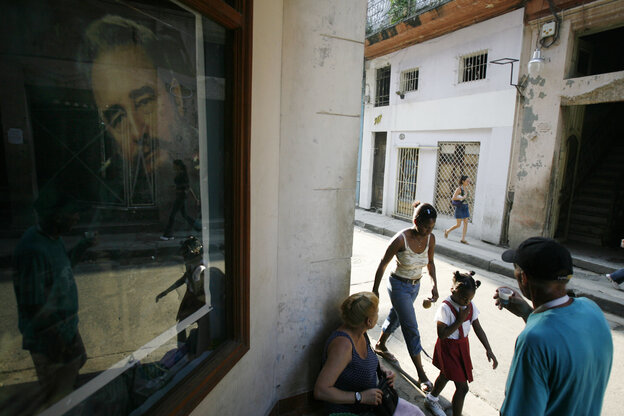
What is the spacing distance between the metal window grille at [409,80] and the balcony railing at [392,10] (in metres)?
1.58

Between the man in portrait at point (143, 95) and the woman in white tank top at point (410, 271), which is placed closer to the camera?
the man in portrait at point (143, 95)

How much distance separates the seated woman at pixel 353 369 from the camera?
2287 mm

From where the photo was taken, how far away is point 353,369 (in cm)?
244

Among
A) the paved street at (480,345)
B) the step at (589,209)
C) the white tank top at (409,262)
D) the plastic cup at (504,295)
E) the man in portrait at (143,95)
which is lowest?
the paved street at (480,345)

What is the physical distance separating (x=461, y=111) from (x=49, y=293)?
33.1 feet

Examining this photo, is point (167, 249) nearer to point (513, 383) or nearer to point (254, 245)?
point (254, 245)

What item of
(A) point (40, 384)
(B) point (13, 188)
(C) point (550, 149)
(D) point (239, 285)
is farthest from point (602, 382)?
(C) point (550, 149)

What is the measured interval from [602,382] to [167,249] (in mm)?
2170

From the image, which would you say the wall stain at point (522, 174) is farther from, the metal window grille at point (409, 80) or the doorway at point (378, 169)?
the doorway at point (378, 169)

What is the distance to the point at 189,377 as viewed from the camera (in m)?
1.80

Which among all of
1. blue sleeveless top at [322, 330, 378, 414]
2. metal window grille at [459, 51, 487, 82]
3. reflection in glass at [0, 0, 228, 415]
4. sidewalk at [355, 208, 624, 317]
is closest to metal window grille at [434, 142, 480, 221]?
sidewalk at [355, 208, 624, 317]

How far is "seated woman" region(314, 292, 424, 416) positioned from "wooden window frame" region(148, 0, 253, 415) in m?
0.60

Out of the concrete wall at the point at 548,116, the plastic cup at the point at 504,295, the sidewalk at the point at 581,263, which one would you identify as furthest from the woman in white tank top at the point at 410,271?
the concrete wall at the point at 548,116

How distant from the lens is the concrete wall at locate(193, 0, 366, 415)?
223cm
